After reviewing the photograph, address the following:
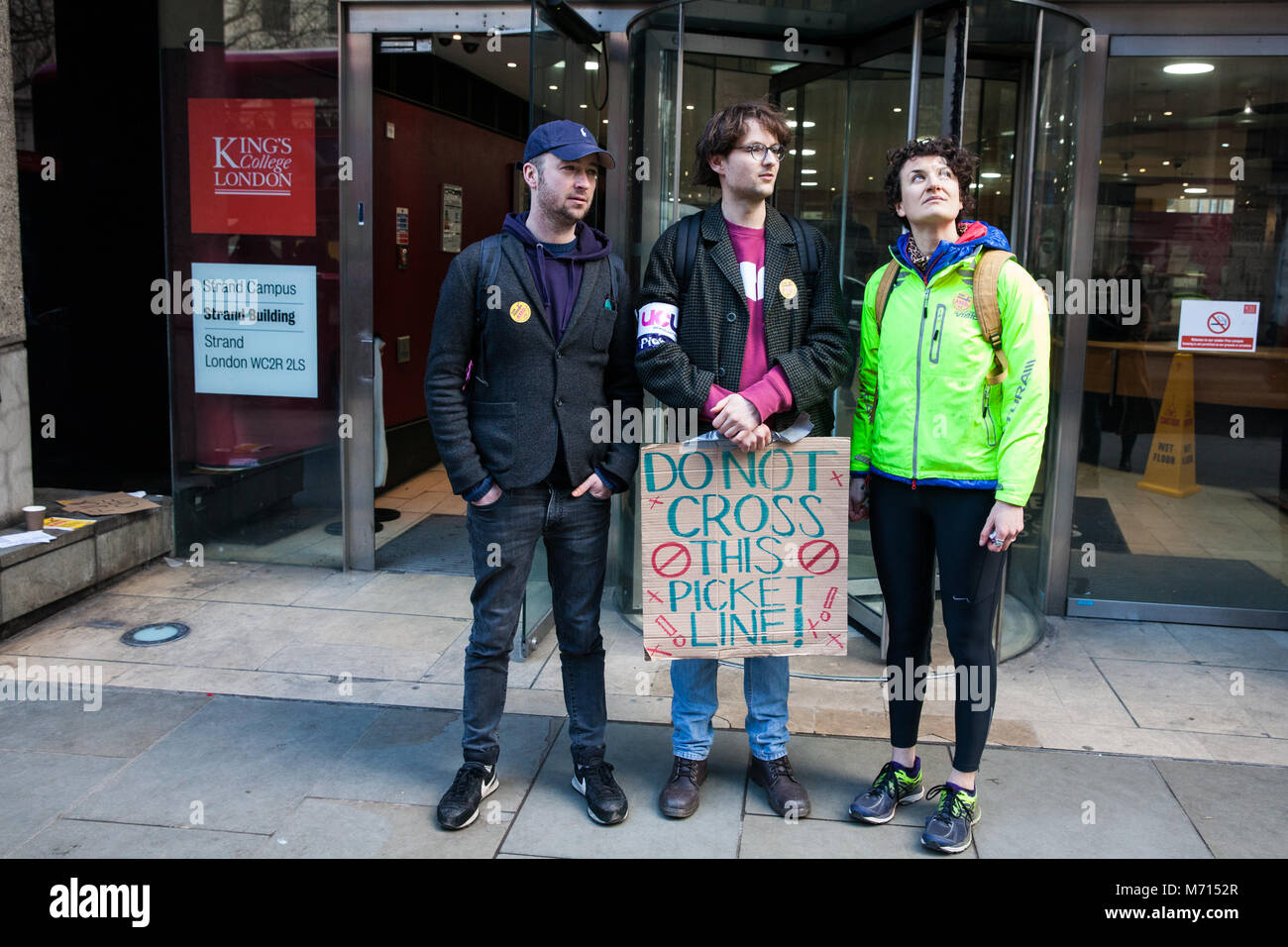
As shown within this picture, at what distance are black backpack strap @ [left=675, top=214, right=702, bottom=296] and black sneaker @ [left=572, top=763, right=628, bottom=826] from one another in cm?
148

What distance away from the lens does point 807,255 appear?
3.26 m

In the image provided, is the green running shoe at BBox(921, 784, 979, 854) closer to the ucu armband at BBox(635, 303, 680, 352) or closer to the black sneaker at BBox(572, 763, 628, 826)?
the black sneaker at BBox(572, 763, 628, 826)

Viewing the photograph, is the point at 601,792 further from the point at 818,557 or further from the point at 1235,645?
the point at 1235,645

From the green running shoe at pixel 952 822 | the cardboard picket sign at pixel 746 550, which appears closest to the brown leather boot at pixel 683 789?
the cardboard picket sign at pixel 746 550

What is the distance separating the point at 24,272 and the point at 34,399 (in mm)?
739

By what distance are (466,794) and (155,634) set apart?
7.45ft

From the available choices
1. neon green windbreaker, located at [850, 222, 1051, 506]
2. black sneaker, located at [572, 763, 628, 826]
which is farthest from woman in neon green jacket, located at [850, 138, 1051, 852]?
black sneaker, located at [572, 763, 628, 826]

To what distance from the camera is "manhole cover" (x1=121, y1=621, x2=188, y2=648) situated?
4793 mm

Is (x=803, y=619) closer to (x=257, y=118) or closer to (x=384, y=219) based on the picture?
(x=257, y=118)

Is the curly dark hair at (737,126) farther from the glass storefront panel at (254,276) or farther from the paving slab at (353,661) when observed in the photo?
the glass storefront panel at (254,276)

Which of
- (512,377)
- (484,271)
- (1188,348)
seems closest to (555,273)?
(484,271)

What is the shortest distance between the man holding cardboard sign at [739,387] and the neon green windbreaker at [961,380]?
20 centimetres
